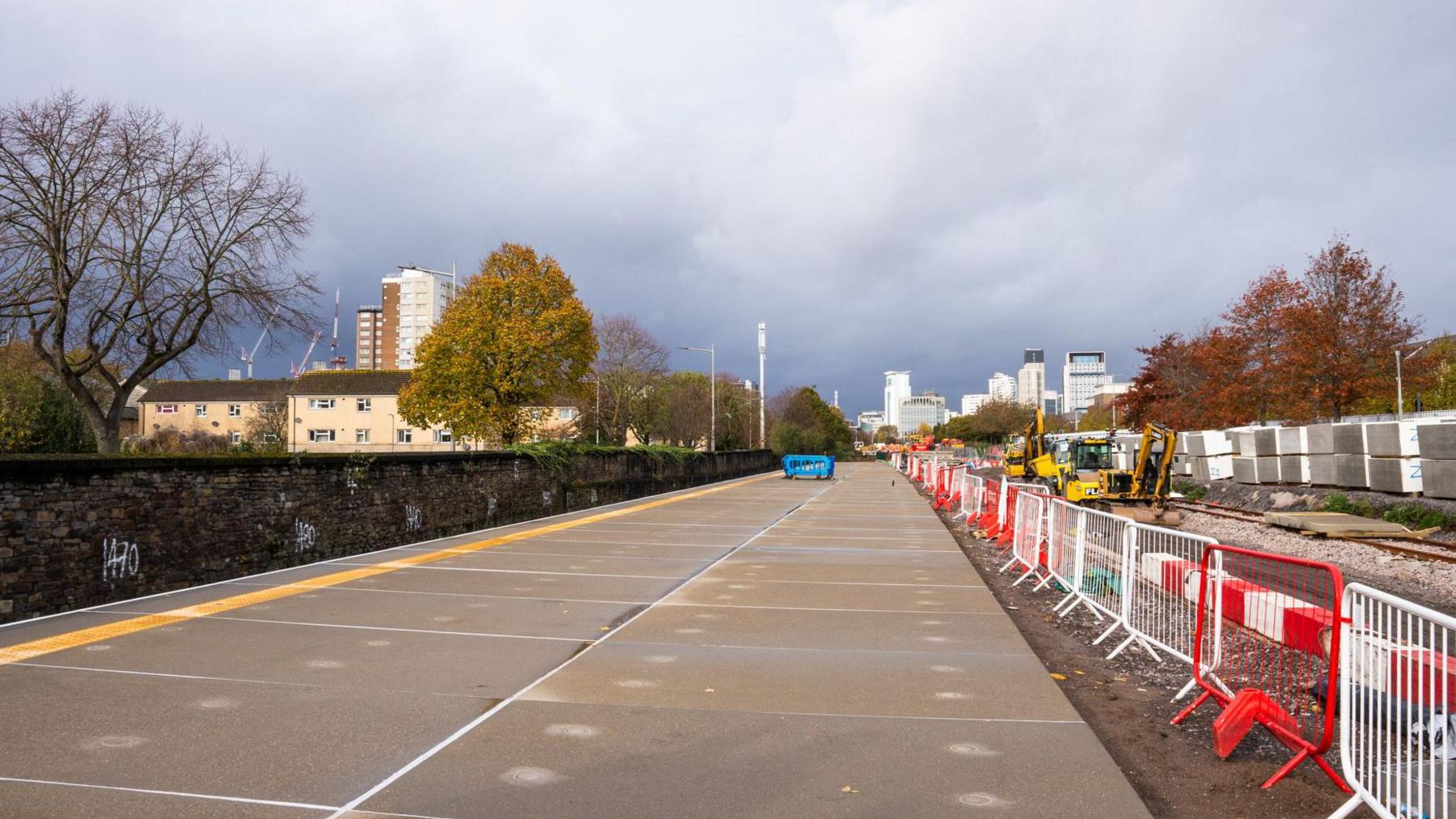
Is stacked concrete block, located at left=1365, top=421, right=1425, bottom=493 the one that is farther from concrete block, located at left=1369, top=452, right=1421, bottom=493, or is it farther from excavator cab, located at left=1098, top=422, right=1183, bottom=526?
excavator cab, located at left=1098, top=422, right=1183, bottom=526

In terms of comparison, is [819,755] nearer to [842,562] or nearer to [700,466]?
[842,562]

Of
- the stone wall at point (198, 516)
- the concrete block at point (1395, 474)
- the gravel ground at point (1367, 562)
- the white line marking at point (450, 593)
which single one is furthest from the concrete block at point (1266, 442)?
the white line marking at point (450, 593)

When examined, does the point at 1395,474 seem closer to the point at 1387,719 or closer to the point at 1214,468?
the point at 1214,468

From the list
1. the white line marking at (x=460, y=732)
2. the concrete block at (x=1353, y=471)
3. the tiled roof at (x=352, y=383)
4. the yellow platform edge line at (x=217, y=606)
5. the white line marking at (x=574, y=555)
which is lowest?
the white line marking at (x=460, y=732)

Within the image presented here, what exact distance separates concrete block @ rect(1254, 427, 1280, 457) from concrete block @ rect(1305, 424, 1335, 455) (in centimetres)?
203

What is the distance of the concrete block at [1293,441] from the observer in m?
27.5

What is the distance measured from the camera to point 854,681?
22.0 feet

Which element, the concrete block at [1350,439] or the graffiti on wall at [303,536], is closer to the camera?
the graffiti on wall at [303,536]

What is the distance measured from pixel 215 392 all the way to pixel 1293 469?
78950mm

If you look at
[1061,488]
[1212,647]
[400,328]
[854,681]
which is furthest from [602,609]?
[400,328]

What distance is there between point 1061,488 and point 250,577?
24.7m

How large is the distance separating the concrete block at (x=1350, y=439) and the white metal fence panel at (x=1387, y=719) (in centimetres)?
2282

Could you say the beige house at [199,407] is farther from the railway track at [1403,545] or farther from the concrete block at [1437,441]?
the concrete block at [1437,441]

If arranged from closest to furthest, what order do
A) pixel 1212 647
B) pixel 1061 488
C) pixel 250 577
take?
1. pixel 1212 647
2. pixel 250 577
3. pixel 1061 488
